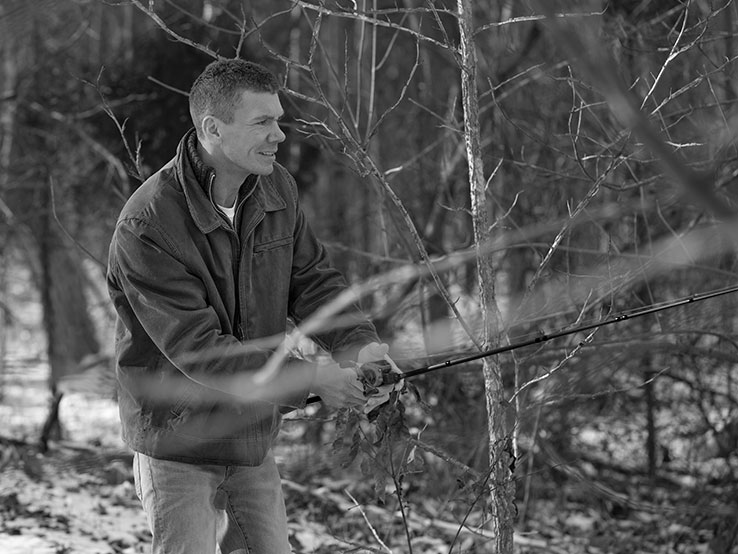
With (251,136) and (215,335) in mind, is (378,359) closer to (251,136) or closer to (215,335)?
(215,335)

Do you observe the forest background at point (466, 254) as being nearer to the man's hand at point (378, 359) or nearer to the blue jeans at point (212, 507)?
the man's hand at point (378, 359)

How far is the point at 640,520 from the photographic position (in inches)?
249

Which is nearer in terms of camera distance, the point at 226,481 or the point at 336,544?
the point at 226,481

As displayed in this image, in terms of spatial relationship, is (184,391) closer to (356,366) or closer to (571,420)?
(356,366)

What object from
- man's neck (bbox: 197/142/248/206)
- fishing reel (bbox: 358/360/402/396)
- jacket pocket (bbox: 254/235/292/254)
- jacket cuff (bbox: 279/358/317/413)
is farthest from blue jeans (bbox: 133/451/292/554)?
man's neck (bbox: 197/142/248/206)

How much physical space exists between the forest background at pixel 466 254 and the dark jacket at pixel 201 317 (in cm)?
42

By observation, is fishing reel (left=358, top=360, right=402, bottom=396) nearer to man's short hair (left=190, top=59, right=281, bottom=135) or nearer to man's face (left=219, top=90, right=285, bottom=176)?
man's face (left=219, top=90, right=285, bottom=176)

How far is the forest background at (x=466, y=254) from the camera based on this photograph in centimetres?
422

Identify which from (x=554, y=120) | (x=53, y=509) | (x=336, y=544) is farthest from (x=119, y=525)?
(x=554, y=120)

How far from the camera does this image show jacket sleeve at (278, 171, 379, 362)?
9.89ft

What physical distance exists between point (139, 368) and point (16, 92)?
18.4 feet

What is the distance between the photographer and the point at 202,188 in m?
2.88

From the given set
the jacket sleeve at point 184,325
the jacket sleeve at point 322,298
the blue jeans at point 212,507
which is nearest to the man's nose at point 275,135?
the jacket sleeve at point 322,298

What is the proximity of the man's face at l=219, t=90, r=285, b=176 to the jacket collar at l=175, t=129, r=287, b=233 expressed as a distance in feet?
0.22
